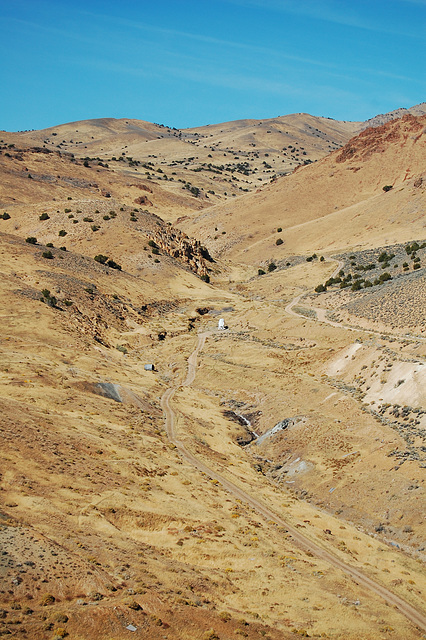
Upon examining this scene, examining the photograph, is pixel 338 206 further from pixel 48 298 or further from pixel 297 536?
pixel 297 536

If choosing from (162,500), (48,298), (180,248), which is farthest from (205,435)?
(180,248)

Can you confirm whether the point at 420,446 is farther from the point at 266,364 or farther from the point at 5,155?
the point at 5,155

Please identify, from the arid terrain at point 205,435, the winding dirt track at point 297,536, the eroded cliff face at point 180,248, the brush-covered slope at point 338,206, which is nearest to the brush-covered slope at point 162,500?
the arid terrain at point 205,435

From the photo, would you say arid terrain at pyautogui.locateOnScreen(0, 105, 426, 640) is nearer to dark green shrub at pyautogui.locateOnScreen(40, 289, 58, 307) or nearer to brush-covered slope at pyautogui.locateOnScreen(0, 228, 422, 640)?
brush-covered slope at pyautogui.locateOnScreen(0, 228, 422, 640)

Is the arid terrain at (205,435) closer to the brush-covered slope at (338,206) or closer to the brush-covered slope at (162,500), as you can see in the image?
the brush-covered slope at (162,500)

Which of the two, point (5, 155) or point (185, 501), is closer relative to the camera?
point (185, 501)

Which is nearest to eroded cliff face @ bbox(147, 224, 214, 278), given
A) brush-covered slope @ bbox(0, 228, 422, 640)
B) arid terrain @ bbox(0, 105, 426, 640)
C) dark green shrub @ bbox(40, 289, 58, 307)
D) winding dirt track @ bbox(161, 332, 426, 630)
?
arid terrain @ bbox(0, 105, 426, 640)

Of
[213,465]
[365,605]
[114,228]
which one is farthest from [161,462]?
[114,228]
